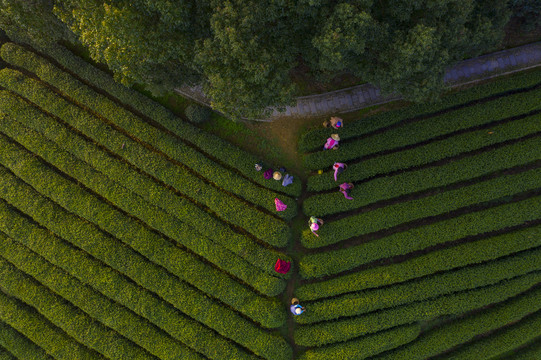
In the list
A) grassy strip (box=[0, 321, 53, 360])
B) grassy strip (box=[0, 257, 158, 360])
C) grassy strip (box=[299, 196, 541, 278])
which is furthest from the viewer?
grassy strip (box=[0, 321, 53, 360])

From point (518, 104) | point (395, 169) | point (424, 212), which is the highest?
point (518, 104)

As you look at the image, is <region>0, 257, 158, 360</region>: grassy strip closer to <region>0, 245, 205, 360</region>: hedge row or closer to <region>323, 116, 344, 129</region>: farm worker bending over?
<region>0, 245, 205, 360</region>: hedge row

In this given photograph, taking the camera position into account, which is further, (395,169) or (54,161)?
(54,161)

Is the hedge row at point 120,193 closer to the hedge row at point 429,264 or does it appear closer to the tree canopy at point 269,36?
the hedge row at point 429,264

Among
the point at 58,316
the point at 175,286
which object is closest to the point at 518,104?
the point at 175,286

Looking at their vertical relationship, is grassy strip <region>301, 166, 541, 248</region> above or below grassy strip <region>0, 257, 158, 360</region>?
above

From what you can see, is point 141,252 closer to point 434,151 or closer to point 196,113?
point 196,113

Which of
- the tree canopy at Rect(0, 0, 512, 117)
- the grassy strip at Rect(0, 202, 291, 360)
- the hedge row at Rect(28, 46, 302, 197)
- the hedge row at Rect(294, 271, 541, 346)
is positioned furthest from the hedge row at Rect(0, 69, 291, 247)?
the hedge row at Rect(294, 271, 541, 346)

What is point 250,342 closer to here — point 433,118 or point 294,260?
point 294,260
